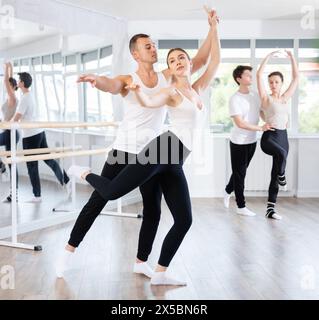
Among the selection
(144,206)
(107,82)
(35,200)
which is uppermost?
(107,82)

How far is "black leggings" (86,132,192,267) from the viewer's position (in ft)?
9.84

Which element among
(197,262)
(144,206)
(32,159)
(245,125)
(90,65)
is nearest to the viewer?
(144,206)

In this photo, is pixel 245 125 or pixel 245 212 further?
pixel 245 212

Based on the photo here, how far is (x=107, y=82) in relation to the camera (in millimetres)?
2955

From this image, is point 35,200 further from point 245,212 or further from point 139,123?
point 139,123

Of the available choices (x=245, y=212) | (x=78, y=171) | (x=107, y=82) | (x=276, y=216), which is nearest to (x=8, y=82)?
(x=78, y=171)

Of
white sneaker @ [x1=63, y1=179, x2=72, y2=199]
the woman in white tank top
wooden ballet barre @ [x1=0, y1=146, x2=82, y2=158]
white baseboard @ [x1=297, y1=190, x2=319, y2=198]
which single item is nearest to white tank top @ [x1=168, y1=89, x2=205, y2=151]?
the woman in white tank top

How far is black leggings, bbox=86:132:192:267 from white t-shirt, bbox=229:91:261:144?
7.66ft

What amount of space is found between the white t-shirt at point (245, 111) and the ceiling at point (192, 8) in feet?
3.31

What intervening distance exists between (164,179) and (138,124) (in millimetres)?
357

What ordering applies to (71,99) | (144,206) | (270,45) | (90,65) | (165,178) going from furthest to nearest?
(270,45) < (90,65) < (71,99) < (144,206) < (165,178)
